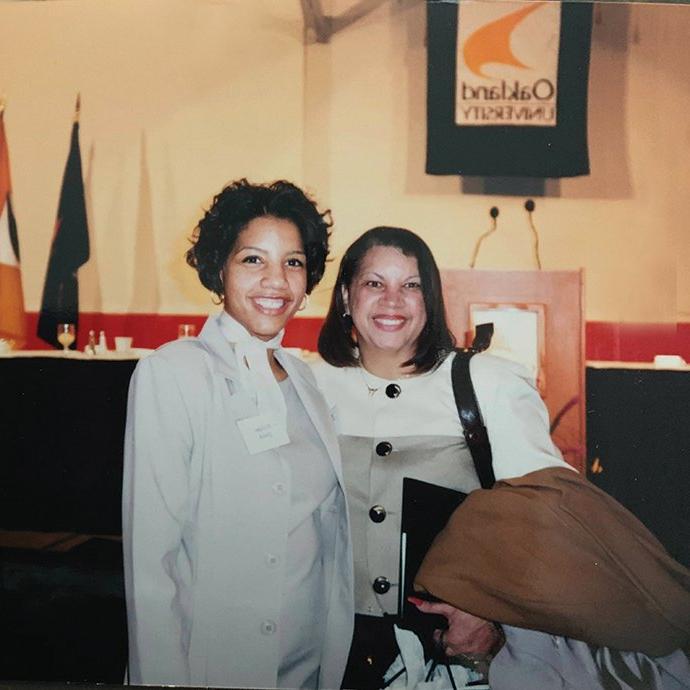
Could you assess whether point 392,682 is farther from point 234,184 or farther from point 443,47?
point 443,47

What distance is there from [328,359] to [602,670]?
3.58ft

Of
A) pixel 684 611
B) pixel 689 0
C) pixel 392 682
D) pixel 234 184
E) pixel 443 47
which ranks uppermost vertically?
pixel 689 0

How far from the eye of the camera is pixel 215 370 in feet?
6.04

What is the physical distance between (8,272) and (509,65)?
5.14 ft

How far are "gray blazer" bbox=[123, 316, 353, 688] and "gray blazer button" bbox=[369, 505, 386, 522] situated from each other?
75 millimetres

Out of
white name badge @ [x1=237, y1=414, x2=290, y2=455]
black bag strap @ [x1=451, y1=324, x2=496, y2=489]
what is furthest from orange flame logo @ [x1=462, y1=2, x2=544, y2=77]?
white name badge @ [x1=237, y1=414, x2=290, y2=455]

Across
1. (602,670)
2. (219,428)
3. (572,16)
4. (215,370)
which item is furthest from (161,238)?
(602,670)

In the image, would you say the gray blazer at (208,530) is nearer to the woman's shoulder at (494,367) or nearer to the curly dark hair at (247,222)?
the curly dark hair at (247,222)

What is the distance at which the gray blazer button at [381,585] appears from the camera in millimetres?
1829

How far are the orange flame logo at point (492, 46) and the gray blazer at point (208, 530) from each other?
1.03 meters

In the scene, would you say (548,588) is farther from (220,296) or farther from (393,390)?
(220,296)

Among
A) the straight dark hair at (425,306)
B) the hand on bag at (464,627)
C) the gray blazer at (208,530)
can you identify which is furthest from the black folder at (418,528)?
the straight dark hair at (425,306)

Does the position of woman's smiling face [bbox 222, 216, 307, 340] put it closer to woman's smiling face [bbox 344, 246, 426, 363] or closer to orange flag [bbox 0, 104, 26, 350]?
woman's smiling face [bbox 344, 246, 426, 363]

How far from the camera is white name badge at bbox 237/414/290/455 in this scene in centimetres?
182
